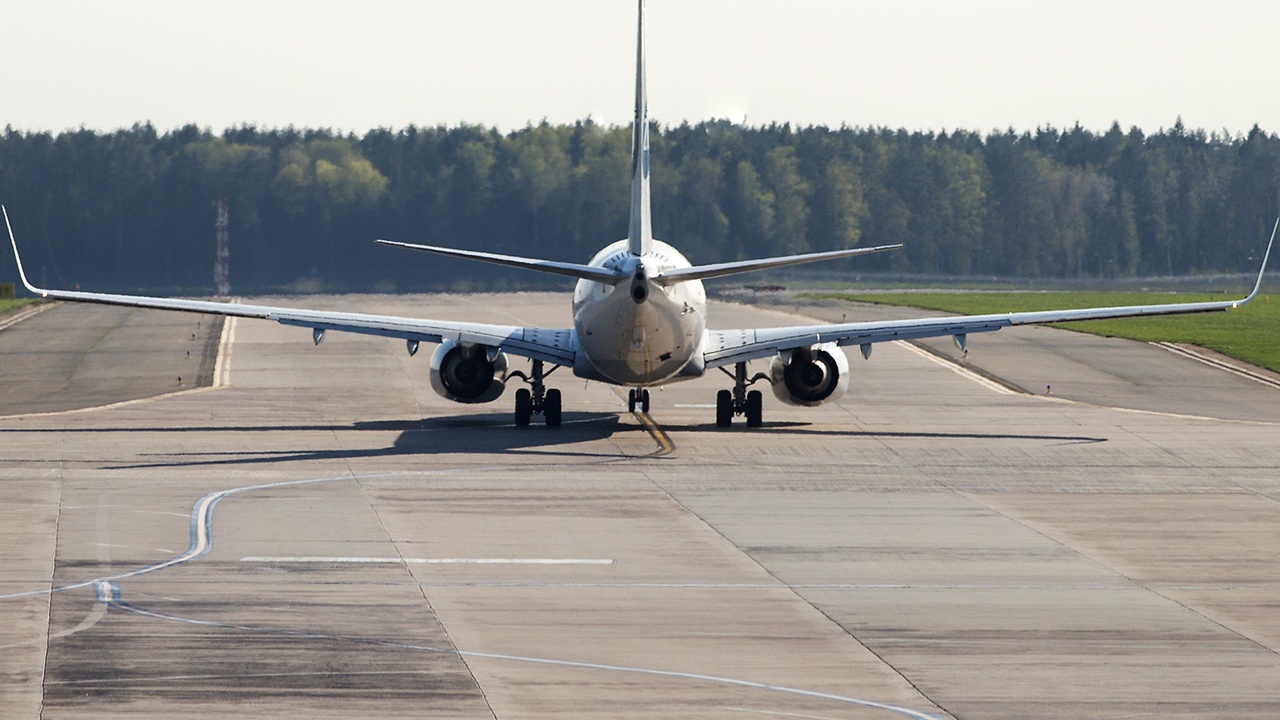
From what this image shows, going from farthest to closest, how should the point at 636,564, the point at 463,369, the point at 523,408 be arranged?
1. the point at 523,408
2. the point at 463,369
3. the point at 636,564

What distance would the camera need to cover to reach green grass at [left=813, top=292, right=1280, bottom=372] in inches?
2988

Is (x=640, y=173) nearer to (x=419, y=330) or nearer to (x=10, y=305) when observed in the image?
(x=419, y=330)

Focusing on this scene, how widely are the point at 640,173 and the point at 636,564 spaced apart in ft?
66.0

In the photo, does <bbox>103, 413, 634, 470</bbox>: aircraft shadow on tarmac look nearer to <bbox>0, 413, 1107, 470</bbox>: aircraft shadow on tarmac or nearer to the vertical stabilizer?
<bbox>0, 413, 1107, 470</bbox>: aircraft shadow on tarmac

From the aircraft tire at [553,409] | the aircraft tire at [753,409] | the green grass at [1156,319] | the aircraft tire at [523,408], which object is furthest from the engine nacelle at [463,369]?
the green grass at [1156,319]

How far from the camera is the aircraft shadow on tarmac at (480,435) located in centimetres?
3853

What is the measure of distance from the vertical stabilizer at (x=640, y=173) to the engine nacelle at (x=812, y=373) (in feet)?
17.0

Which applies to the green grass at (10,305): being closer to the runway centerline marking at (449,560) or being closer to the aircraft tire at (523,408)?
the aircraft tire at (523,408)

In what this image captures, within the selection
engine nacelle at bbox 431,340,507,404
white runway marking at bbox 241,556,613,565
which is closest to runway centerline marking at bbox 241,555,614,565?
white runway marking at bbox 241,556,613,565

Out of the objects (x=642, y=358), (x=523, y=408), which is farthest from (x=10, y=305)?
(x=642, y=358)

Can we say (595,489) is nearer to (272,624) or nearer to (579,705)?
(272,624)

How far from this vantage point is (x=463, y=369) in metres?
45.0

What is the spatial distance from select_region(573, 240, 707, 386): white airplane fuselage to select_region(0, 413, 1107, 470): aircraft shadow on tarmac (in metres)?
2.19

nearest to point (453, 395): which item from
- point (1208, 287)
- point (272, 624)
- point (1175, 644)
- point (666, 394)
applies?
point (666, 394)
